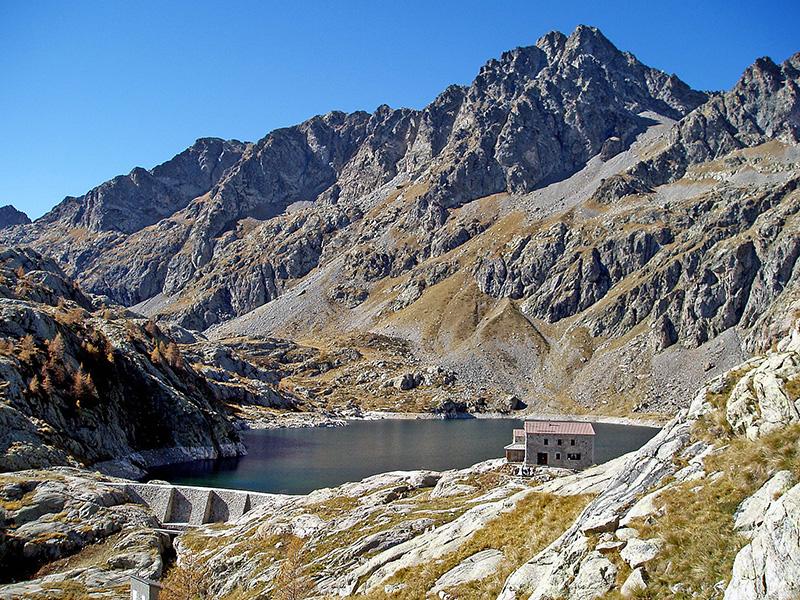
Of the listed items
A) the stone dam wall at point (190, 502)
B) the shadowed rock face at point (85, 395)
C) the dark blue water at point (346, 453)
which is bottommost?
the dark blue water at point (346, 453)

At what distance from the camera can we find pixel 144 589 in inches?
942

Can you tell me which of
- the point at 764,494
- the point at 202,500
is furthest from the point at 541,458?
the point at 764,494

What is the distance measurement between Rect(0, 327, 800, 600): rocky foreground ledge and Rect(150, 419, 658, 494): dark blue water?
44749 mm

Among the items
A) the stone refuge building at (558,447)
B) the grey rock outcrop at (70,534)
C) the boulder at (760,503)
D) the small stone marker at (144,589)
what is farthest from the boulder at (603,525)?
the stone refuge building at (558,447)

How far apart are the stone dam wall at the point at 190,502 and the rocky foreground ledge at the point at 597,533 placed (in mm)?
22011

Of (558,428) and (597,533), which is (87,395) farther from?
(597,533)

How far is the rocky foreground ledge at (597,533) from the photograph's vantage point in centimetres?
1252

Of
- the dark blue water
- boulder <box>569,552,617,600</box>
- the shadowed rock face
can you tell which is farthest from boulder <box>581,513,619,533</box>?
the shadowed rock face

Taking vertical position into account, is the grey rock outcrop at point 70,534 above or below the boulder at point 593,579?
below

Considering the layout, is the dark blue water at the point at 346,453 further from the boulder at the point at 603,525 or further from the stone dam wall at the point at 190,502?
the boulder at the point at 603,525

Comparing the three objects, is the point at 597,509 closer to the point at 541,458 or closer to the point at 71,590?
the point at 71,590

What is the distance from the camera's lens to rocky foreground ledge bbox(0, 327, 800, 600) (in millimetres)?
12516

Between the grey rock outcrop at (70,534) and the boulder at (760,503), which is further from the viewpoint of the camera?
the grey rock outcrop at (70,534)

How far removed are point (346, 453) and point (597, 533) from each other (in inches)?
4137
